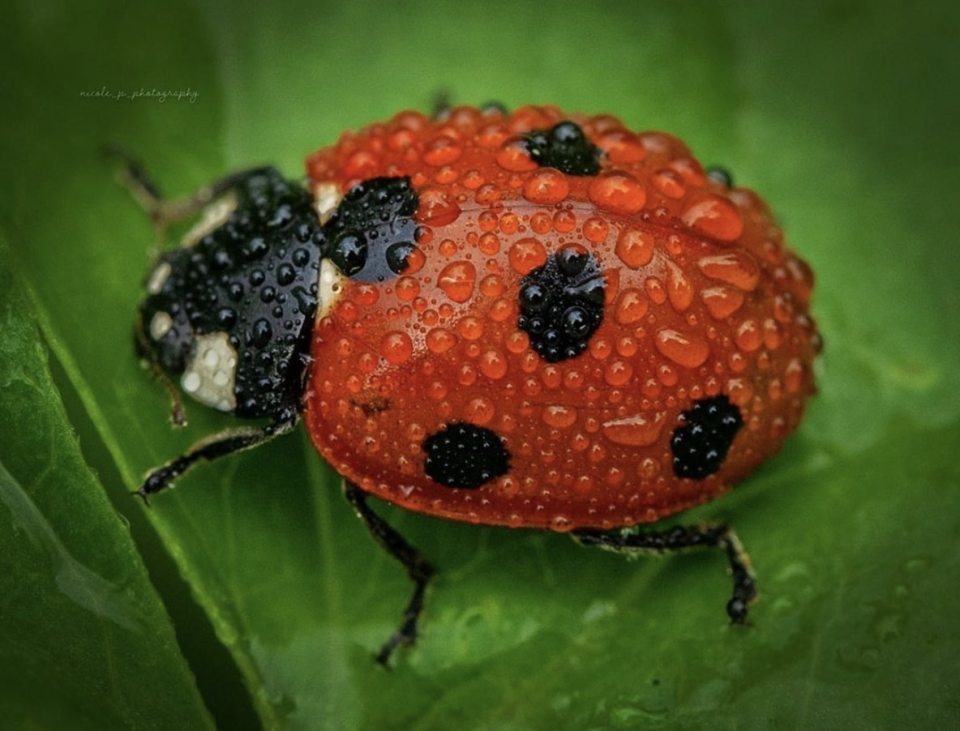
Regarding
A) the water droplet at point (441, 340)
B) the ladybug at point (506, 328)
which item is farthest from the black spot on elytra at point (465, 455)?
the water droplet at point (441, 340)

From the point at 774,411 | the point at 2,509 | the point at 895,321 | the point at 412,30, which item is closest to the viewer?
the point at 2,509

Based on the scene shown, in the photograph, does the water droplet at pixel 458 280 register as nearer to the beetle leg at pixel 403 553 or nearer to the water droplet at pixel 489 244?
the water droplet at pixel 489 244

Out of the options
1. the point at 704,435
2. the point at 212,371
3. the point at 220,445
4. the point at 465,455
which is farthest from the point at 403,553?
the point at 704,435

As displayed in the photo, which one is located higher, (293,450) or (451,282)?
(451,282)

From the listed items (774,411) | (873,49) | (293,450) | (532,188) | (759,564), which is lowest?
(759,564)

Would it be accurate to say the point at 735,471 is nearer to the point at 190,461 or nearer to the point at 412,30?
the point at 190,461

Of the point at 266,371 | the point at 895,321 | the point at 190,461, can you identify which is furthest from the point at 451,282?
the point at 895,321
